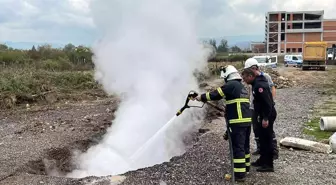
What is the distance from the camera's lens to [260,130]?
589 cm

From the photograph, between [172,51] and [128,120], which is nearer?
[128,120]

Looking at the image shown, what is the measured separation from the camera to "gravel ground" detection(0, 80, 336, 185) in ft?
18.1

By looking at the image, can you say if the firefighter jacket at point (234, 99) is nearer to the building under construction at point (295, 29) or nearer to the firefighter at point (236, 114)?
the firefighter at point (236, 114)

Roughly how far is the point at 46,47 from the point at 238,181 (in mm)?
27675

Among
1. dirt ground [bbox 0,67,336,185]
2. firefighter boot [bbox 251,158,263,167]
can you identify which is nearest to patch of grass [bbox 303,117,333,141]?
dirt ground [bbox 0,67,336,185]

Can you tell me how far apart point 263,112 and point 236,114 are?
52 cm

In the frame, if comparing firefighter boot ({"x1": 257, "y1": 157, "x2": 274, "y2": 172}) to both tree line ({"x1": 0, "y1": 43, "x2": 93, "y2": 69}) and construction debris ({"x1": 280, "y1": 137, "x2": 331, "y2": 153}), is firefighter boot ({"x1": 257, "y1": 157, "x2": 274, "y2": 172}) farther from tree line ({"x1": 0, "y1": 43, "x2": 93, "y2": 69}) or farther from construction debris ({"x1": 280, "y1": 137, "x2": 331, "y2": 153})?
tree line ({"x1": 0, "y1": 43, "x2": 93, "y2": 69})

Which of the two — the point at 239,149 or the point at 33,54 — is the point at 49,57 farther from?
the point at 239,149

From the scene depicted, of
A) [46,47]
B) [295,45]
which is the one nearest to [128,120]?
[46,47]

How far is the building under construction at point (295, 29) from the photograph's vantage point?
80938mm

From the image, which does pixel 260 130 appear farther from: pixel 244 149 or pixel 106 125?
pixel 106 125

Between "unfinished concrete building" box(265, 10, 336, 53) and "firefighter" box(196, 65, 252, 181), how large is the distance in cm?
7960

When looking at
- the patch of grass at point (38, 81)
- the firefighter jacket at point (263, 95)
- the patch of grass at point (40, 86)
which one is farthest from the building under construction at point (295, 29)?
the firefighter jacket at point (263, 95)

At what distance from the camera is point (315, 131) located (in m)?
9.02
